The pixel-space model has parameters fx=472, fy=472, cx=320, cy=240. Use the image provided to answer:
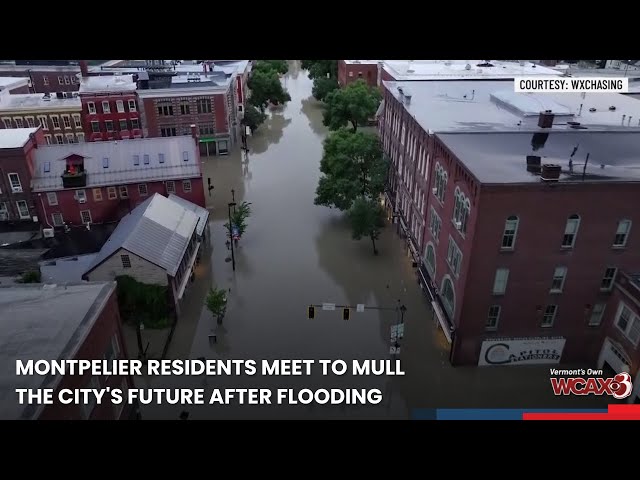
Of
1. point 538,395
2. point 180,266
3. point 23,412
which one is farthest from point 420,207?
point 23,412

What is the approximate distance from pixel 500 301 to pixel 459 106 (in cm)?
2252

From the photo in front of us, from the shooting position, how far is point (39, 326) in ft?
65.8

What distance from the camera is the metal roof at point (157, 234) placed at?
33.1 meters

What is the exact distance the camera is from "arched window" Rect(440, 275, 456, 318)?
3007cm

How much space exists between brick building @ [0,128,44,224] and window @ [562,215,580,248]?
142 ft

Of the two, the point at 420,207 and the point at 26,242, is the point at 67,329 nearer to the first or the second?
the point at 26,242

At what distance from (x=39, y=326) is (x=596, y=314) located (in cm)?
3029

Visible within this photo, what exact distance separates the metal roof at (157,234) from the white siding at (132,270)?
1.00 ft

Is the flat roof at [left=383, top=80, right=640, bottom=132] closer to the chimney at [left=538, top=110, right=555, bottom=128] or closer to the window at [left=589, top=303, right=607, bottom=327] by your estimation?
the chimney at [left=538, top=110, right=555, bottom=128]

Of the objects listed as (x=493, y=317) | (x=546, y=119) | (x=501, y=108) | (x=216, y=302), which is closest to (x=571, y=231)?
(x=493, y=317)

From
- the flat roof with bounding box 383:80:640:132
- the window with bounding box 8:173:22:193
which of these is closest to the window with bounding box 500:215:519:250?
the flat roof with bounding box 383:80:640:132

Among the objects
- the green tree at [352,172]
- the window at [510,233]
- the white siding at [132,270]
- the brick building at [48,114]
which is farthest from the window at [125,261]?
the brick building at [48,114]

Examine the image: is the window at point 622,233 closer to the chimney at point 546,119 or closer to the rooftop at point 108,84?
the chimney at point 546,119

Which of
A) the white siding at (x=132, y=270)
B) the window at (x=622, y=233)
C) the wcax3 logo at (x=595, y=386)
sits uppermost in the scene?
the window at (x=622, y=233)
